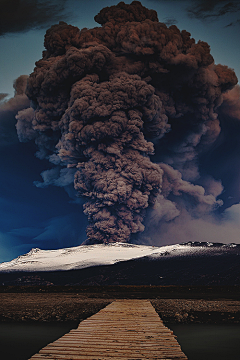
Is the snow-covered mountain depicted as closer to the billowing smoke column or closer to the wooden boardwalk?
the billowing smoke column

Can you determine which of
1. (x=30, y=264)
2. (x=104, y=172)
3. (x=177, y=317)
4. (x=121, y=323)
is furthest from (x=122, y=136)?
(x=121, y=323)

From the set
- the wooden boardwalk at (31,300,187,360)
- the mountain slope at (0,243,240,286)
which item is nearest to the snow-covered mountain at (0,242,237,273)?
the mountain slope at (0,243,240,286)

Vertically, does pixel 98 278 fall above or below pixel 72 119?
below

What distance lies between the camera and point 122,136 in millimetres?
40156

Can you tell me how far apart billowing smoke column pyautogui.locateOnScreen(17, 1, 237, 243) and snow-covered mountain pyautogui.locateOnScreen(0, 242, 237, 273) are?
6.04 feet

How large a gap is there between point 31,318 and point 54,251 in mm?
36884

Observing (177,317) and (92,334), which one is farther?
(177,317)

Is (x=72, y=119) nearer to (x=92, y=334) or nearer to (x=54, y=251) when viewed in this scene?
(x=54, y=251)

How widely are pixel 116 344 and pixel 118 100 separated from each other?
112 ft

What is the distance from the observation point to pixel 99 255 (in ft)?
136

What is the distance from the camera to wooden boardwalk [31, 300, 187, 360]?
5879 millimetres

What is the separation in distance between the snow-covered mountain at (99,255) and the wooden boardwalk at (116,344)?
1270 inches

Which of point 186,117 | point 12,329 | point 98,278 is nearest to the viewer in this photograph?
point 12,329

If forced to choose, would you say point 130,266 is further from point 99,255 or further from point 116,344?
point 116,344
